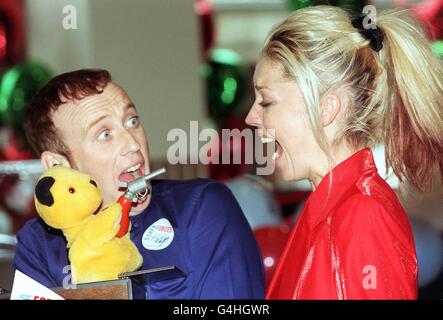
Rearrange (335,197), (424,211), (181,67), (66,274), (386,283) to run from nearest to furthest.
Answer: (386,283), (335,197), (66,274), (424,211), (181,67)

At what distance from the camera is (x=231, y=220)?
150cm

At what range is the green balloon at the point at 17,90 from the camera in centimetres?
351

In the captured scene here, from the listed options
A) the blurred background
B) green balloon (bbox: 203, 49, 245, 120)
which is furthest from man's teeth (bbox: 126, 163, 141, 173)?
green balloon (bbox: 203, 49, 245, 120)

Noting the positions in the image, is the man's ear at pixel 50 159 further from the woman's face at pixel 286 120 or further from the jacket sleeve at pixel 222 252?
the woman's face at pixel 286 120

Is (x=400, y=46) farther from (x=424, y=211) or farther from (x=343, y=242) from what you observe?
(x=424, y=211)

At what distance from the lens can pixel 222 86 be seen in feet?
12.6

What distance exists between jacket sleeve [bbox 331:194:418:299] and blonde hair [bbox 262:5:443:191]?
0.18m

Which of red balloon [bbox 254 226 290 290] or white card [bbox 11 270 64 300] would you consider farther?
red balloon [bbox 254 226 290 290]

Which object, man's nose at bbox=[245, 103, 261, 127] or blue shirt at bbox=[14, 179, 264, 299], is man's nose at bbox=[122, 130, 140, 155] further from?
man's nose at bbox=[245, 103, 261, 127]

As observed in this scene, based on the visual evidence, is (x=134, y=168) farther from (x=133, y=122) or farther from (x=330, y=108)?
(x=330, y=108)

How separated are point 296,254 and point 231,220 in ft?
0.88

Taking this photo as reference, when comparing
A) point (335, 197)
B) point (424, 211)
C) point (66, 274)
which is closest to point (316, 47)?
point (335, 197)

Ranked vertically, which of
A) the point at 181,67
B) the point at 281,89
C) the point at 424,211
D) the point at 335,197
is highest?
the point at 281,89

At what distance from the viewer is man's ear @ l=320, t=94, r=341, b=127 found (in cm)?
125
